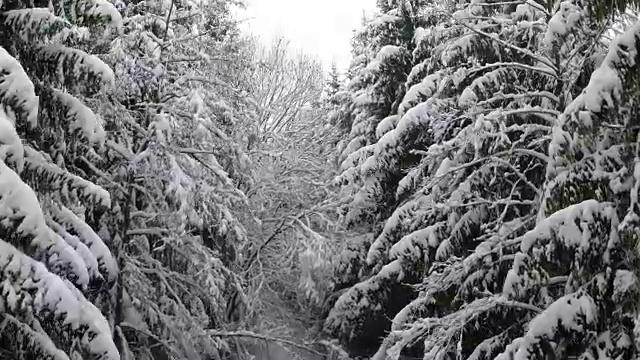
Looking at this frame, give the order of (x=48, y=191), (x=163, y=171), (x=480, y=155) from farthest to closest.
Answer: (x=480, y=155) < (x=163, y=171) < (x=48, y=191)

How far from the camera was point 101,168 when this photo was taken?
33.0 ft

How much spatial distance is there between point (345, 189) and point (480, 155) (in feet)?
24.1

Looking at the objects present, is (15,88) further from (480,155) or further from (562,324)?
(480,155)

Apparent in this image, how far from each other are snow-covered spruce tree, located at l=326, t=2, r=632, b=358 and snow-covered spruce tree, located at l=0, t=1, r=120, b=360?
13.7ft

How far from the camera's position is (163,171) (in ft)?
31.4

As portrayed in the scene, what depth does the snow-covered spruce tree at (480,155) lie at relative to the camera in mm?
8258

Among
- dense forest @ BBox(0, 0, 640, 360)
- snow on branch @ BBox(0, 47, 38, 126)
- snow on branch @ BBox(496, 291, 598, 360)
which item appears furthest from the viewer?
snow on branch @ BBox(496, 291, 598, 360)

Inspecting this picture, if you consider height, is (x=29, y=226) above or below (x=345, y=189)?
below

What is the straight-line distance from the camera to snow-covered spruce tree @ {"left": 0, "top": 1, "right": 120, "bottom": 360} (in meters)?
5.34

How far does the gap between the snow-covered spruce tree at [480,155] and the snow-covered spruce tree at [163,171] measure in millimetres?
3282

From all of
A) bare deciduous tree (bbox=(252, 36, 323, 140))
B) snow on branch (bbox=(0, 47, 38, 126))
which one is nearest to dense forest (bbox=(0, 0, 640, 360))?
snow on branch (bbox=(0, 47, 38, 126))

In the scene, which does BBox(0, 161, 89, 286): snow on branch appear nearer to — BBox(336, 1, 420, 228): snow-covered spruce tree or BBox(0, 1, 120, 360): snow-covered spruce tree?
BBox(0, 1, 120, 360): snow-covered spruce tree

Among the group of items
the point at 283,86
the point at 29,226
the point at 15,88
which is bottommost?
the point at 29,226

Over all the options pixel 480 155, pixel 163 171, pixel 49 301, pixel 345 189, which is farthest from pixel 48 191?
pixel 345 189
